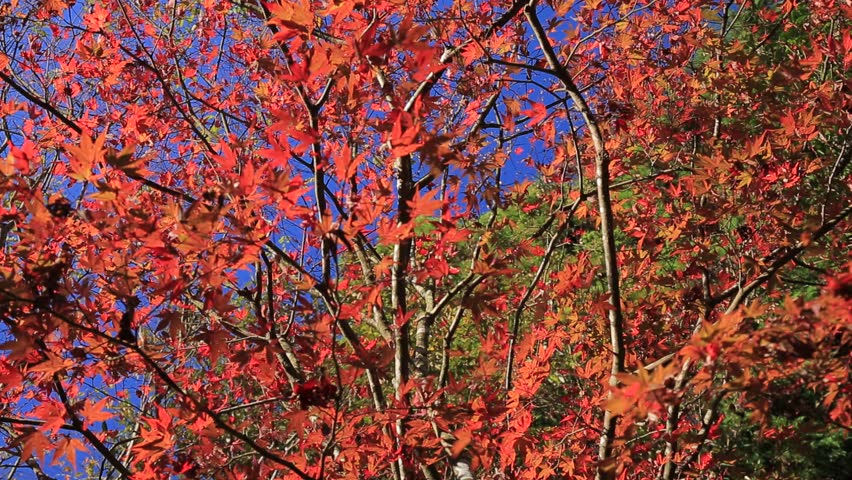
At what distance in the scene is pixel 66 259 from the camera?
1.86 metres

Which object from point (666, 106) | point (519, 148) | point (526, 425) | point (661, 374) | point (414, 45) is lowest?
point (661, 374)

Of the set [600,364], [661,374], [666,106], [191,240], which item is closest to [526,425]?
[600,364]

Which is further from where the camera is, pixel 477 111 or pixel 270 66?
pixel 477 111

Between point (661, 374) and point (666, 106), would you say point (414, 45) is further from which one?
point (666, 106)

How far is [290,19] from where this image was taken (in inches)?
73.5

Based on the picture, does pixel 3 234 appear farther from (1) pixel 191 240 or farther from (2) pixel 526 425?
(2) pixel 526 425

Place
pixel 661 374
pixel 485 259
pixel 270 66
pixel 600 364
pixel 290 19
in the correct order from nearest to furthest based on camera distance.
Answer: pixel 661 374
pixel 290 19
pixel 270 66
pixel 485 259
pixel 600 364

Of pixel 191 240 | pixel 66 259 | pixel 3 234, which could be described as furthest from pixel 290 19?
pixel 3 234

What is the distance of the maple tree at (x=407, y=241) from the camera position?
1.81m

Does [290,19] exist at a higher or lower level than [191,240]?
higher

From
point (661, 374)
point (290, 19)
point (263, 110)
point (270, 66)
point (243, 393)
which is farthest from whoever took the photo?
point (243, 393)

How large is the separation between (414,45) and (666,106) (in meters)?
3.32

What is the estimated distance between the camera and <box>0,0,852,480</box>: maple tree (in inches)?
71.2

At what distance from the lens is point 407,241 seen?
9.07 feet
